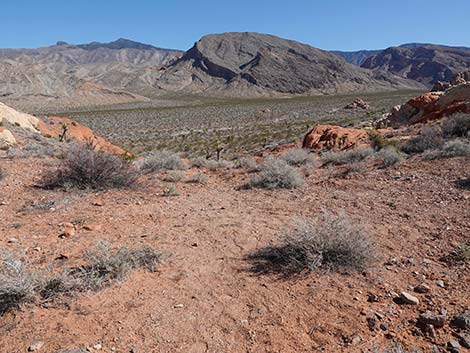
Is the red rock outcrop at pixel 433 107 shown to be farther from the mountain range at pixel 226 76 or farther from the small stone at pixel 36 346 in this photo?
the mountain range at pixel 226 76

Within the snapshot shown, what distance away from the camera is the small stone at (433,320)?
10.6 ft

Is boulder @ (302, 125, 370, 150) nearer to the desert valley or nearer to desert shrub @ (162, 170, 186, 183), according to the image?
the desert valley

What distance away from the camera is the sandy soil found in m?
3.16

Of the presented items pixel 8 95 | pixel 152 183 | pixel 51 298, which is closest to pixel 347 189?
pixel 152 183

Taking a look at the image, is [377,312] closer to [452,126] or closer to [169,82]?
[452,126]

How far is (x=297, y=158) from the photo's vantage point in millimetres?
10711

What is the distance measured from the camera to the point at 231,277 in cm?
411

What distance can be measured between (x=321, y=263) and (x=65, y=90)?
117454 mm

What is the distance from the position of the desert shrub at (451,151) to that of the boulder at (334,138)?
465 cm

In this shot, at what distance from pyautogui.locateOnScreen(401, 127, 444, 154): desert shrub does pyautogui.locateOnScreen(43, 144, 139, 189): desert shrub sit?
7.57 metres

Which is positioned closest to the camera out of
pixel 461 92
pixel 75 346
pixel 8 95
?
pixel 75 346

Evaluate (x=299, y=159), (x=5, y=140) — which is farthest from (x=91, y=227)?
(x=5, y=140)

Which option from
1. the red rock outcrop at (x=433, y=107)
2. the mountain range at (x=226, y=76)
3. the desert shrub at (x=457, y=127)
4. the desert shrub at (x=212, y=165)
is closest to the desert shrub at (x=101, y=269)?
the desert shrub at (x=212, y=165)

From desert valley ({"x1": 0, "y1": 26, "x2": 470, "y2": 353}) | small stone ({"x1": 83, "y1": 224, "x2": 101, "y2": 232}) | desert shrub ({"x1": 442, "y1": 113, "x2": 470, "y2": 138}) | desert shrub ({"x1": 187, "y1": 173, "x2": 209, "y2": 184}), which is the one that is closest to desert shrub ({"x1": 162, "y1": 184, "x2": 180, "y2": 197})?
desert valley ({"x1": 0, "y1": 26, "x2": 470, "y2": 353})
